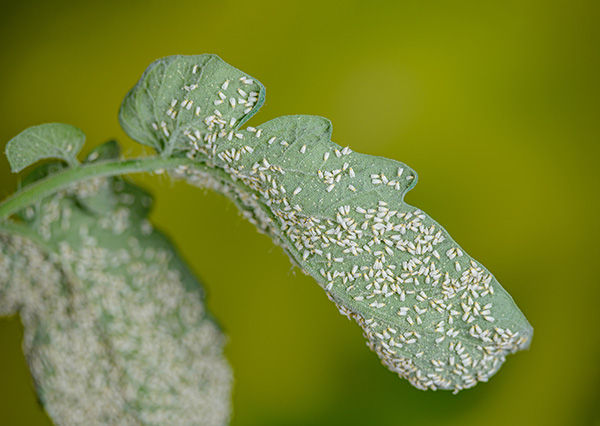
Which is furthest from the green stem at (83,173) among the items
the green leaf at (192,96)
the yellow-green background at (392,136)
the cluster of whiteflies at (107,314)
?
the yellow-green background at (392,136)

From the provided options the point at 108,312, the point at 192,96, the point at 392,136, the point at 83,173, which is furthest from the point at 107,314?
the point at 392,136

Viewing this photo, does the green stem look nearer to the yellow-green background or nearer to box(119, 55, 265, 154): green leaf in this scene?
box(119, 55, 265, 154): green leaf

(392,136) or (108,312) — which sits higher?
(392,136)

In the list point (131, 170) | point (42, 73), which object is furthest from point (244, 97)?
point (42, 73)

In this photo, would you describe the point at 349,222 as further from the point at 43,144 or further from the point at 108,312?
the point at 108,312

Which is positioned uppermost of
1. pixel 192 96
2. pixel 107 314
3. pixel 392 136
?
pixel 192 96

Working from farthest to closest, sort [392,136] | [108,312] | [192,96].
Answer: [392,136], [108,312], [192,96]

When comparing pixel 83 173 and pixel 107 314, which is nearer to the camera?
pixel 83 173
